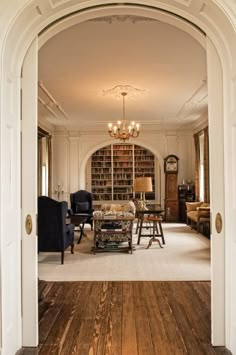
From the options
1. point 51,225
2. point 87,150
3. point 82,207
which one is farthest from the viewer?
point 87,150

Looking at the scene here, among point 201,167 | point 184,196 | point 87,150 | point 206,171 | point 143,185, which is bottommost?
point 184,196

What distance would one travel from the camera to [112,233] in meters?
6.45

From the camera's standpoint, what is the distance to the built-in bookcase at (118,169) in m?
12.1

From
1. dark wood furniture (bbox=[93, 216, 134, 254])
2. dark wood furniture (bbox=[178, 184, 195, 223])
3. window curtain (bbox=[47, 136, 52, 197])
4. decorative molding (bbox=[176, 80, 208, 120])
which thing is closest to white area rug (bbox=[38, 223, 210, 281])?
dark wood furniture (bbox=[93, 216, 134, 254])

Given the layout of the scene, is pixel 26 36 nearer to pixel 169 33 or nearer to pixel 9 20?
pixel 9 20

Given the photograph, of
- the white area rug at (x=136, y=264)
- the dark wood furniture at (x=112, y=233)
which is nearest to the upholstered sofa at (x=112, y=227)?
the dark wood furniture at (x=112, y=233)

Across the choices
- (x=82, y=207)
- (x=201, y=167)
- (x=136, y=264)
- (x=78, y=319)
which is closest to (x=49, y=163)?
(x=82, y=207)

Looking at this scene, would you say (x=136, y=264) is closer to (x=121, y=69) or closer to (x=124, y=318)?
(x=124, y=318)

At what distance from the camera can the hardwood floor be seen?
8.89 feet

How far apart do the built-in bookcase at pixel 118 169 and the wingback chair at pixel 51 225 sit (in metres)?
6.44

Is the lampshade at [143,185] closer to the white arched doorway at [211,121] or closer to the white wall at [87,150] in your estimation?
the white wall at [87,150]

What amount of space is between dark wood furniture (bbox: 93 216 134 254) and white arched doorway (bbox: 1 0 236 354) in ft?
12.6

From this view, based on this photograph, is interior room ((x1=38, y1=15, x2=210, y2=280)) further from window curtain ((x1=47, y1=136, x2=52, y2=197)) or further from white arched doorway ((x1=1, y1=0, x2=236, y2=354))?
white arched doorway ((x1=1, y1=0, x2=236, y2=354))

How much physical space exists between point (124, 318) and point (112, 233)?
315 cm
